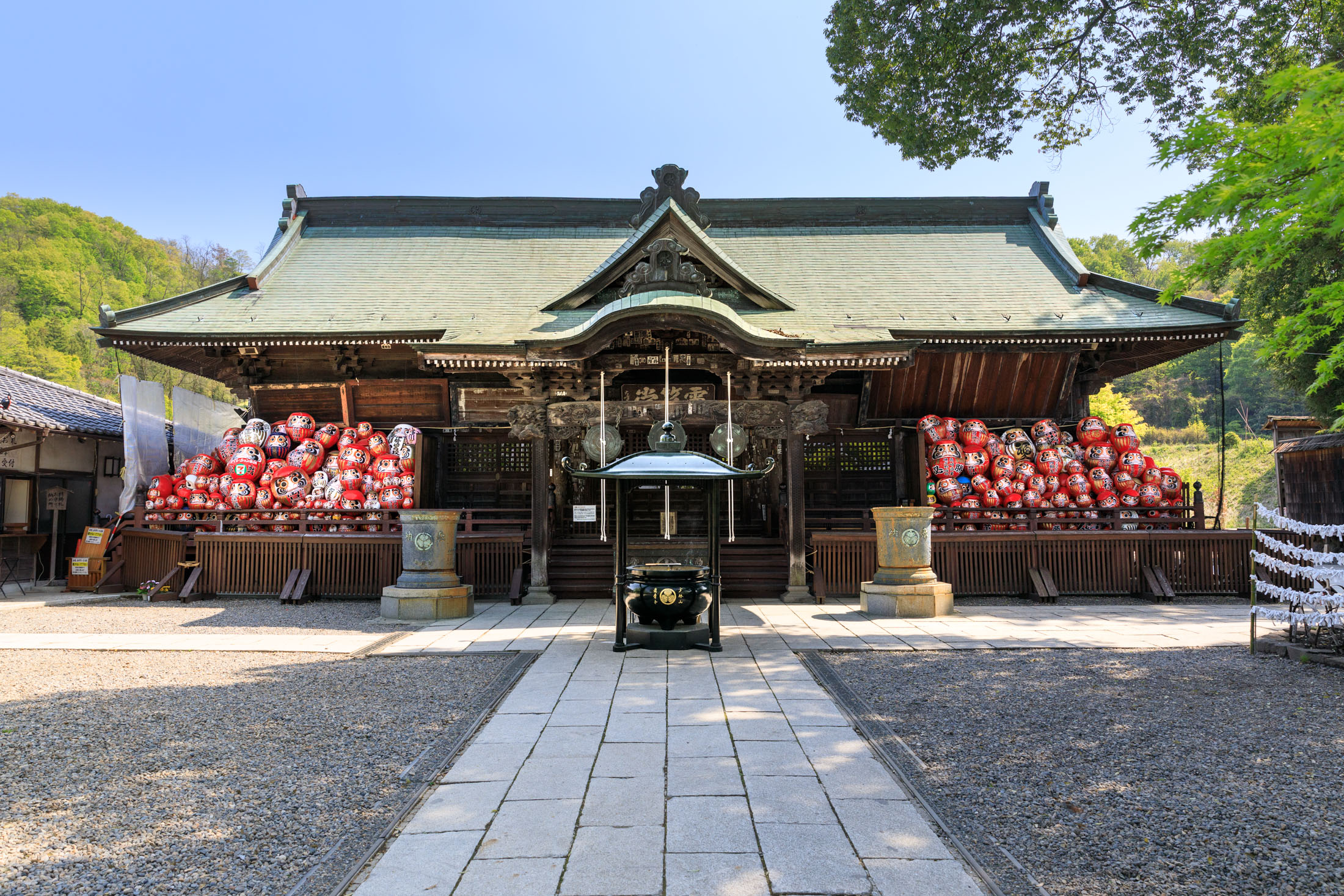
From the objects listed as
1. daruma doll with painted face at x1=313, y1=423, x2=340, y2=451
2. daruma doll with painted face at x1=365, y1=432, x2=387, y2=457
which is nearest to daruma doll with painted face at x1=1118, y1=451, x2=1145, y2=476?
daruma doll with painted face at x1=365, y1=432, x2=387, y2=457

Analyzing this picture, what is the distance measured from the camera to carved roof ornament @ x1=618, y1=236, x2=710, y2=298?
11852mm

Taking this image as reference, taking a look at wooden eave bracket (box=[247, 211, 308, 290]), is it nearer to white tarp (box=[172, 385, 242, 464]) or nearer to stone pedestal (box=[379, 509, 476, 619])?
white tarp (box=[172, 385, 242, 464])

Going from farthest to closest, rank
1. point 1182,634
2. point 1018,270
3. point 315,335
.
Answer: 1. point 1018,270
2. point 315,335
3. point 1182,634

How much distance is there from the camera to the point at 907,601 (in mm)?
9961

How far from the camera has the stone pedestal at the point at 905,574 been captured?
9.96m

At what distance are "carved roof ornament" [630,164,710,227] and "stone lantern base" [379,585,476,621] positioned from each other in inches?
356

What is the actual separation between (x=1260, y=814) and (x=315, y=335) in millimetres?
14108

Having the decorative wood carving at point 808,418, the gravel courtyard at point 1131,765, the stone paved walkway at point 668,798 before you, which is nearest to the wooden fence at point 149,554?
the stone paved walkway at point 668,798

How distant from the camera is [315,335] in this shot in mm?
12922

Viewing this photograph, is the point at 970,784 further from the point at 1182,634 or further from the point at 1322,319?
the point at 1322,319

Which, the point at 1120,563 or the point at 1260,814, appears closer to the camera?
the point at 1260,814

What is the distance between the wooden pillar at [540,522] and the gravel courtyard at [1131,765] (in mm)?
5715

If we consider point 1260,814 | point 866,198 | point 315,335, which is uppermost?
point 866,198

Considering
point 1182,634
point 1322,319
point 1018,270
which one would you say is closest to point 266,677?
point 1182,634
